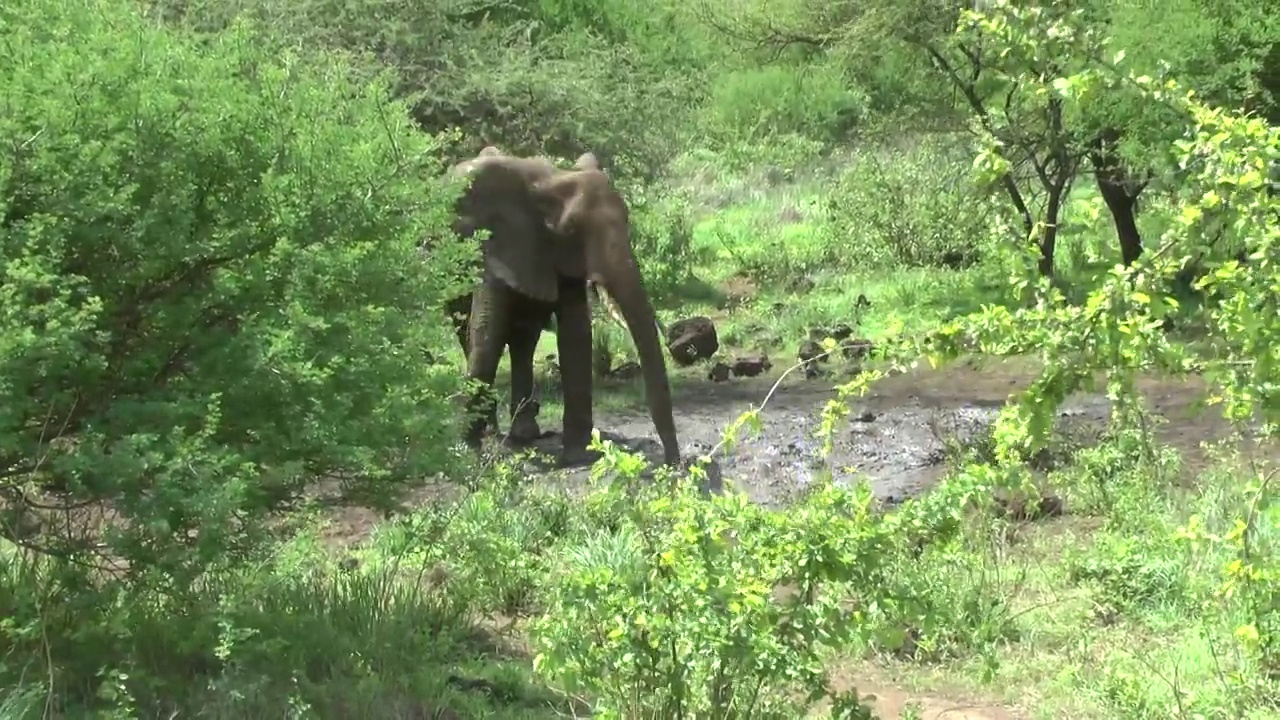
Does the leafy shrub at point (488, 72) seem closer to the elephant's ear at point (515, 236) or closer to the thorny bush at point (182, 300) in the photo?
the elephant's ear at point (515, 236)

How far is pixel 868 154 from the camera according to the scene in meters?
22.4

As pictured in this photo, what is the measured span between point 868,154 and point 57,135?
18.4 m

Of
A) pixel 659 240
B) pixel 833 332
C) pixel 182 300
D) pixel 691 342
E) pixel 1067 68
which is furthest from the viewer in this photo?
pixel 659 240

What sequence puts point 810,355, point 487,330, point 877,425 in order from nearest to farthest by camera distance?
point 487,330, point 877,425, point 810,355

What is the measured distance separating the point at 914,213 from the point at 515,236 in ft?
35.5

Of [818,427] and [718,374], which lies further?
[718,374]

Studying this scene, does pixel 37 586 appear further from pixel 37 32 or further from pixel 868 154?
pixel 868 154

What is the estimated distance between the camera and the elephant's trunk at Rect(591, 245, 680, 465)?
9.87m

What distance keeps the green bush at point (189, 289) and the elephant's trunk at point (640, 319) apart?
4107 millimetres

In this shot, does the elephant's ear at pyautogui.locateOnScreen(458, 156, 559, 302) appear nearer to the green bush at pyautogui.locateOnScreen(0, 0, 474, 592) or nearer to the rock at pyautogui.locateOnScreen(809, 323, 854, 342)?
the green bush at pyautogui.locateOnScreen(0, 0, 474, 592)

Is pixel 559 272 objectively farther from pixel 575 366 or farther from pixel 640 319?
pixel 640 319

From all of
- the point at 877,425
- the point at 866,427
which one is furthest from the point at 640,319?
the point at 877,425

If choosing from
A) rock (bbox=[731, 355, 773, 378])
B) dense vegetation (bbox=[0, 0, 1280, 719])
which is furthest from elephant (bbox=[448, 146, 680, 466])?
rock (bbox=[731, 355, 773, 378])

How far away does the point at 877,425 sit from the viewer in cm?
1231
